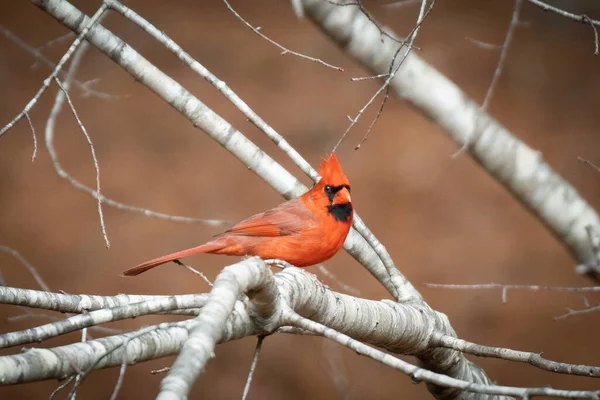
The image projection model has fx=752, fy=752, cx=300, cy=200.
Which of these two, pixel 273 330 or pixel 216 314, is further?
pixel 273 330

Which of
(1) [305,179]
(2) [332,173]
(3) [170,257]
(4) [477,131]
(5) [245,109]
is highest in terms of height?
(1) [305,179]

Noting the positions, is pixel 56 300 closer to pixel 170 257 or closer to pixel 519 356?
pixel 170 257

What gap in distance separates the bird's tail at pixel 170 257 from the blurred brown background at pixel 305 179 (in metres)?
2.86

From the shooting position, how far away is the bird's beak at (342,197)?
319 cm

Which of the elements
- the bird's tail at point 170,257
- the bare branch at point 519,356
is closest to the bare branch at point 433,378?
the bare branch at point 519,356

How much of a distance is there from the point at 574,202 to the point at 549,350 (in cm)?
311

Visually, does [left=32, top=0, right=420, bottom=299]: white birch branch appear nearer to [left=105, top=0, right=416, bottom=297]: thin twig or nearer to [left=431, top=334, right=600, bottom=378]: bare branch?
[left=105, top=0, right=416, bottom=297]: thin twig

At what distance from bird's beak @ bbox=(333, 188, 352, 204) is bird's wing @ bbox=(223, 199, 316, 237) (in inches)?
4.9

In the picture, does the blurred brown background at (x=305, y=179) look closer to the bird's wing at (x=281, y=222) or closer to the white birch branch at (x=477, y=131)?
the white birch branch at (x=477, y=131)

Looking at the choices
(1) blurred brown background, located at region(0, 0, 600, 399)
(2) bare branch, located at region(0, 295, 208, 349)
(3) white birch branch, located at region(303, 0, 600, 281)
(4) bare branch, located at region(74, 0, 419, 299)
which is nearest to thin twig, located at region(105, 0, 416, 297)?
(4) bare branch, located at region(74, 0, 419, 299)

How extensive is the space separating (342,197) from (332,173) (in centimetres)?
12

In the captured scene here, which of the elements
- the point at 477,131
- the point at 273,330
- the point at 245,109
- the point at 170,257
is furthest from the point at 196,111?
the point at 477,131

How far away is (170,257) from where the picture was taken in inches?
118

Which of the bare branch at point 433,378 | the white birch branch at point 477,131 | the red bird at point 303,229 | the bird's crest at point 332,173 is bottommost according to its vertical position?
the bare branch at point 433,378
